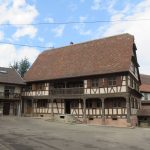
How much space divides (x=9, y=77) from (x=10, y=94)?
110 inches

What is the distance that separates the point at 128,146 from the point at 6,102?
29.7m

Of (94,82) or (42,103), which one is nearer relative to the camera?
(94,82)

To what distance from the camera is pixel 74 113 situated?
38531mm

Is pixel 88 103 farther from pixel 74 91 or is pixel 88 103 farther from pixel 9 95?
pixel 9 95

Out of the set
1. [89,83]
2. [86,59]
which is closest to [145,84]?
[86,59]

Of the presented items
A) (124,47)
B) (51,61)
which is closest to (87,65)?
(124,47)

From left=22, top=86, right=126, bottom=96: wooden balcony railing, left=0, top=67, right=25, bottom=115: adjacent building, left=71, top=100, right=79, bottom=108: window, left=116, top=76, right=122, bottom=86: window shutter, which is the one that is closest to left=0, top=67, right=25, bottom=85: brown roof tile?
left=0, top=67, right=25, bottom=115: adjacent building

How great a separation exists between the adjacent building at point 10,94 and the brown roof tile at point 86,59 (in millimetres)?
2053

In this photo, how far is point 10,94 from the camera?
146 ft

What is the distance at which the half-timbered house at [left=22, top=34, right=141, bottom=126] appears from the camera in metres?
34.3

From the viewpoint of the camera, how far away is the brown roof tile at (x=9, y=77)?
146 ft

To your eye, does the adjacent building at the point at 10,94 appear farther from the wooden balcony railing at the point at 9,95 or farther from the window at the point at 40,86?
the window at the point at 40,86

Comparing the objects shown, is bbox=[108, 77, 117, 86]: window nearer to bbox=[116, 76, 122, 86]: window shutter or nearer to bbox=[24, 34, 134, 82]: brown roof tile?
bbox=[116, 76, 122, 86]: window shutter

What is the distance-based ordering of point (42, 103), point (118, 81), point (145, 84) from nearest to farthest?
point (118, 81) → point (42, 103) → point (145, 84)
